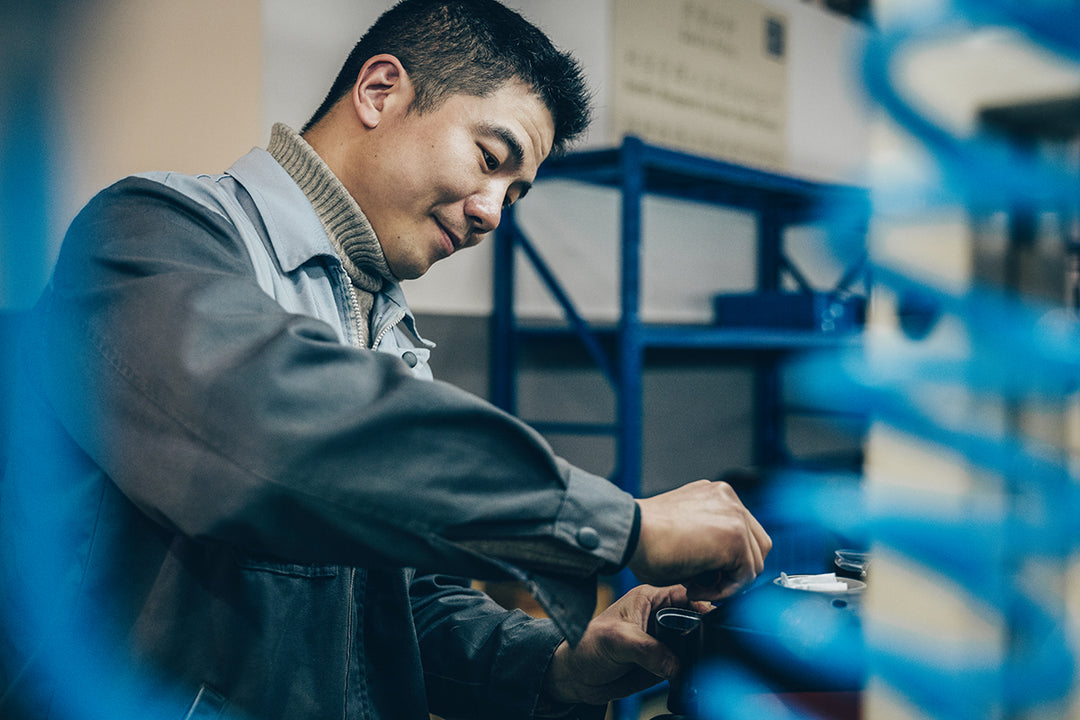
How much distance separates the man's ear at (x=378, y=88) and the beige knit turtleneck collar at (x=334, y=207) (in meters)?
0.09

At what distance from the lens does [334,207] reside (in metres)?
1.13

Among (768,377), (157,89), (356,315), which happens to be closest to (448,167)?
(356,315)

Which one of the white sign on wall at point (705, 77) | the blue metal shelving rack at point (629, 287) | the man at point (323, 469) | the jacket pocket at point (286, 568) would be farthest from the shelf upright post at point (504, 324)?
the jacket pocket at point (286, 568)

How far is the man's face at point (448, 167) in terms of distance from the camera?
3.67ft

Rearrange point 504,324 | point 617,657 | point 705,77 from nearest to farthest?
point 617,657 → point 504,324 → point 705,77

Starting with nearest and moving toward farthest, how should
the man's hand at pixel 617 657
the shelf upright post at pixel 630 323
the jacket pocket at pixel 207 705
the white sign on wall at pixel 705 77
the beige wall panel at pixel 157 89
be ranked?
the jacket pocket at pixel 207 705
the man's hand at pixel 617 657
the beige wall panel at pixel 157 89
the shelf upright post at pixel 630 323
the white sign on wall at pixel 705 77

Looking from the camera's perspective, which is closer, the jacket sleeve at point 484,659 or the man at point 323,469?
the man at point 323,469

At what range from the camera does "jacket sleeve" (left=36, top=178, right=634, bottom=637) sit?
591 mm

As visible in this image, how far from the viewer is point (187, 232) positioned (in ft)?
2.51

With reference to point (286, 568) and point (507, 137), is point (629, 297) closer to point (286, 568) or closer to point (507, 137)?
point (507, 137)

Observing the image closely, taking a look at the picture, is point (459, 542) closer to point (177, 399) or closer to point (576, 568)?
point (576, 568)

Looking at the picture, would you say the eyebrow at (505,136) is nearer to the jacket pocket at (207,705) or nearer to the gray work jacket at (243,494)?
the gray work jacket at (243,494)

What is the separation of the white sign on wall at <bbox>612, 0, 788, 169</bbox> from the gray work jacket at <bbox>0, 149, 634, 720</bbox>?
2.25 m

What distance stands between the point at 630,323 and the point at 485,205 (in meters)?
1.29
